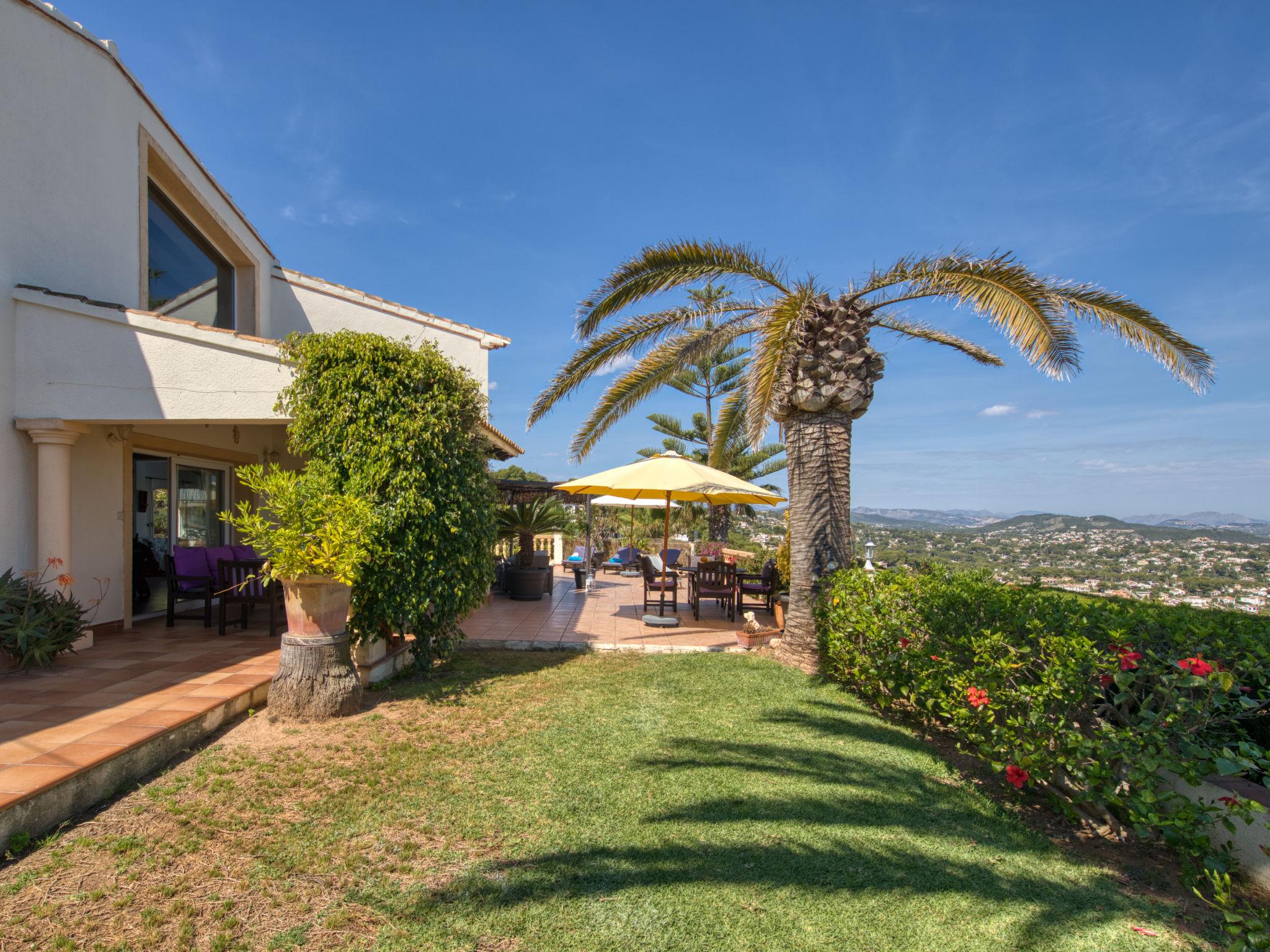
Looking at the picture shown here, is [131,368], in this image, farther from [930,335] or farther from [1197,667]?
[930,335]

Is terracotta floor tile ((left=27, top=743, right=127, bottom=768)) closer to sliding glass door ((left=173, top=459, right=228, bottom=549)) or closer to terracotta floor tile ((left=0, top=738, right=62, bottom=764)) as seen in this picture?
terracotta floor tile ((left=0, top=738, right=62, bottom=764))

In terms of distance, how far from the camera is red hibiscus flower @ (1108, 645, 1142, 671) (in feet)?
10.3

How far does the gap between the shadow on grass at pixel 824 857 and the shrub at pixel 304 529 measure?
8.91 feet

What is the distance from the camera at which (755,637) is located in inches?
341

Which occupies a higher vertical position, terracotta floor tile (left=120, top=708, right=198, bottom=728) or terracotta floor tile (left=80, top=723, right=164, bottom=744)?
terracotta floor tile (left=80, top=723, right=164, bottom=744)

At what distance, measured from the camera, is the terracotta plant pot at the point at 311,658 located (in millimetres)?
4711

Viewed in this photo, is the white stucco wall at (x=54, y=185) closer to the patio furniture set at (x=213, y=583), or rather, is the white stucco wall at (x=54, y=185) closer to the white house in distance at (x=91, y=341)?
the white house in distance at (x=91, y=341)

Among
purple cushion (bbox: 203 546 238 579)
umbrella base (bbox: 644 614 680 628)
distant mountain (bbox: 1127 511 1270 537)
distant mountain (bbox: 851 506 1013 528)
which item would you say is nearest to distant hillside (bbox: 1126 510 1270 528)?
distant mountain (bbox: 1127 511 1270 537)

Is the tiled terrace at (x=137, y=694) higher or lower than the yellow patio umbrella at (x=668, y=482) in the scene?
lower

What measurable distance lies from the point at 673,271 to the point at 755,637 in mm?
5129

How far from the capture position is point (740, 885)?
2801mm

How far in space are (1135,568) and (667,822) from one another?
7944 millimetres

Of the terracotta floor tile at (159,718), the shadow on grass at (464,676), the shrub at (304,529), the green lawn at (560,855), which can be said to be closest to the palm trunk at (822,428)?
the green lawn at (560,855)

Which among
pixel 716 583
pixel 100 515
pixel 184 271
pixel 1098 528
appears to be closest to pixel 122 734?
pixel 100 515
